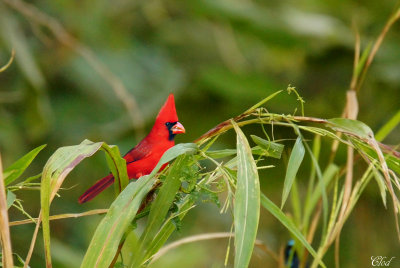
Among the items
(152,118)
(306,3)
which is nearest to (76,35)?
(152,118)

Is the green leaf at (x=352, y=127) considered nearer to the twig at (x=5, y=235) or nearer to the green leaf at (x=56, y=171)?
the green leaf at (x=56, y=171)

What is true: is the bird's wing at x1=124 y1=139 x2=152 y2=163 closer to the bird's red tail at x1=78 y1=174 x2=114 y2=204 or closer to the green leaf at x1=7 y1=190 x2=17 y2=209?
the bird's red tail at x1=78 y1=174 x2=114 y2=204

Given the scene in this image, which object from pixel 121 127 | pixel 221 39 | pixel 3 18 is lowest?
pixel 121 127

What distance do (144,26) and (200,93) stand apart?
1.12 meters

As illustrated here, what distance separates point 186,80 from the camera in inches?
142

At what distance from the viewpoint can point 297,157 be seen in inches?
40.3

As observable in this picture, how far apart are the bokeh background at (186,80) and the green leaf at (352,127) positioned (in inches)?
53.7

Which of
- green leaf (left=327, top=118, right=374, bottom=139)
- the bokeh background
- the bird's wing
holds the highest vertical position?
green leaf (left=327, top=118, right=374, bottom=139)

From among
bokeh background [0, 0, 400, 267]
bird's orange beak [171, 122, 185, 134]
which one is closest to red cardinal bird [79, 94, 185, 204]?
bird's orange beak [171, 122, 185, 134]

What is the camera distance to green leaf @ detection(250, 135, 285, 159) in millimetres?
1025

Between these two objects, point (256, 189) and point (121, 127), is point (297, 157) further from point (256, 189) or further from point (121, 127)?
point (121, 127)

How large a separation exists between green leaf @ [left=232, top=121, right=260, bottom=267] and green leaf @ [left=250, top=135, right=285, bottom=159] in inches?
1.8

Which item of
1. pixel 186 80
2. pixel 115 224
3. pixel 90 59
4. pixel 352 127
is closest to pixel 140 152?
pixel 115 224

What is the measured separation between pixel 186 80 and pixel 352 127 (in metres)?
2.61
